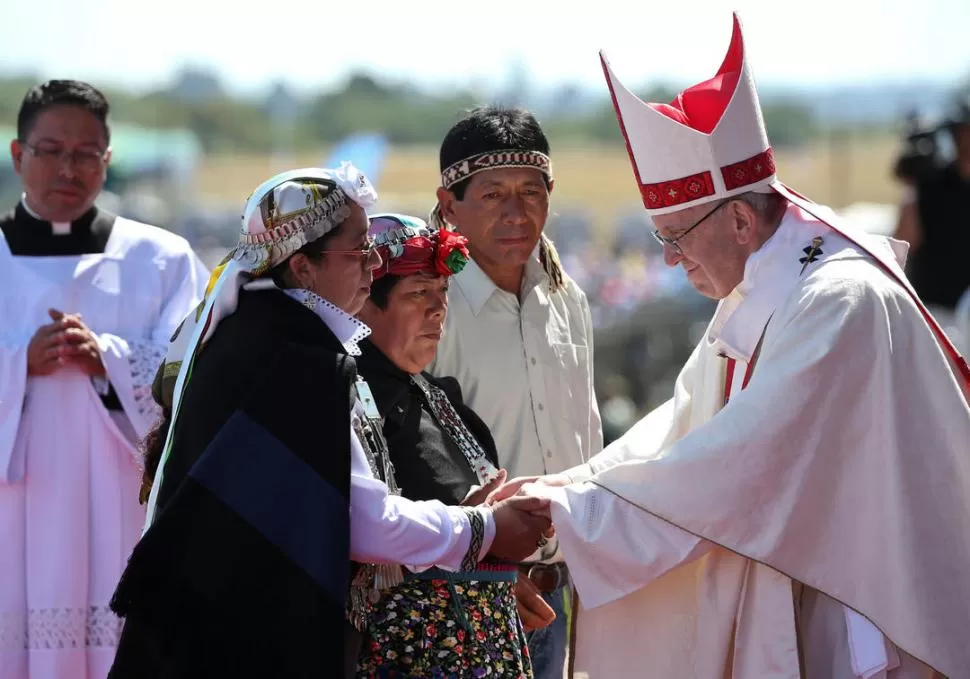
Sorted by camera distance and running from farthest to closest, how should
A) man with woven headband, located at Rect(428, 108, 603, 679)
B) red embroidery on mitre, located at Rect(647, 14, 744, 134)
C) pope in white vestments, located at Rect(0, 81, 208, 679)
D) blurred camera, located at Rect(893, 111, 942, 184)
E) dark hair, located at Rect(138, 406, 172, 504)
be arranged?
blurred camera, located at Rect(893, 111, 942, 184) < pope in white vestments, located at Rect(0, 81, 208, 679) < man with woven headband, located at Rect(428, 108, 603, 679) < red embroidery on mitre, located at Rect(647, 14, 744, 134) < dark hair, located at Rect(138, 406, 172, 504)

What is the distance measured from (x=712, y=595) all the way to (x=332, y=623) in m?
1.17

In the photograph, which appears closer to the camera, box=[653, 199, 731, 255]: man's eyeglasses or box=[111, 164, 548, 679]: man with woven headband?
box=[111, 164, 548, 679]: man with woven headband

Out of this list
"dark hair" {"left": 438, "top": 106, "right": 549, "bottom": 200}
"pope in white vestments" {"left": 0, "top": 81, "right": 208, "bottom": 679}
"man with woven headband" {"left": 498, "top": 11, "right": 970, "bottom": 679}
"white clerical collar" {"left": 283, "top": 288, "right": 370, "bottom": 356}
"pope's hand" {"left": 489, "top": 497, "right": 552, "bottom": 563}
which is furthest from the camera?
"pope in white vestments" {"left": 0, "top": 81, "right": 208, "bottom": 679}

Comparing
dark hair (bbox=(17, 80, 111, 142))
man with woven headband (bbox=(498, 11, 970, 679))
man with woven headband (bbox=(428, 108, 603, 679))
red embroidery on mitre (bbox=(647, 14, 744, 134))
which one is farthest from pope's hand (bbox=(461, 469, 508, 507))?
dark hair (bbox=(17, 80, 111, 142))

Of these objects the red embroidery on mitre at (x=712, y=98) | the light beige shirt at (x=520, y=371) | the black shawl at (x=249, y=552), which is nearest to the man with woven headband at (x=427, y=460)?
the black shawl at (x=249, y=552)


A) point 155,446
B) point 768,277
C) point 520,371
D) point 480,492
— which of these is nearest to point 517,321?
point 520,371

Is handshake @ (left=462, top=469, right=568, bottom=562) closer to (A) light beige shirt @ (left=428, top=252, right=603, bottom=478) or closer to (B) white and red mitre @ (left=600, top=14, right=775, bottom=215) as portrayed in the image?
(A) light beige shirt @ (left=428, top=252, right=603, bottom=478)

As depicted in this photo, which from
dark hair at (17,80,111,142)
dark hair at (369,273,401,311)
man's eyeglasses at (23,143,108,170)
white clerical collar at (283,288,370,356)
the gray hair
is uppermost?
dark hair at (17,80,111,142)

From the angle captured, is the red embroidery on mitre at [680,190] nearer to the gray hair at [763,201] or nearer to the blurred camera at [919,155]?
the gray hair at [763,201]

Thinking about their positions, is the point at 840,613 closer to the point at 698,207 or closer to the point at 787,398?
the point at 787,398

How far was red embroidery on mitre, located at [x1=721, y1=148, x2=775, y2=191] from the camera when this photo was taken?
4.29 m

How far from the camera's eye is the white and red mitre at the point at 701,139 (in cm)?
430

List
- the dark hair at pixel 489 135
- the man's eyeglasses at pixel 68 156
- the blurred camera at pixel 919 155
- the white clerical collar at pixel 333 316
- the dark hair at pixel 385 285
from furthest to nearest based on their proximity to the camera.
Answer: the blurred camera at pixel 919 155
the man's eyeglasses at pixel 68 156
the dark hair at pixel 489 135
the dark hair at pixel 385 285
the white clerical collar at pixel 333 316

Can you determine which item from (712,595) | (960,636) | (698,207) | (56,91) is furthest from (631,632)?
(56,91)
